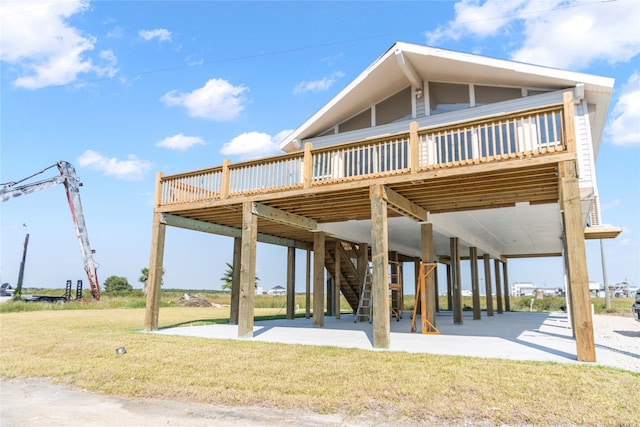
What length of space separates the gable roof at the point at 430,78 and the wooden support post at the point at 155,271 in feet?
19.4

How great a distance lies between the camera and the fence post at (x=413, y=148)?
336 inches

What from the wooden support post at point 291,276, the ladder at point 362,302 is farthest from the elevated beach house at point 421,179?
the wooden support post at point 291,276

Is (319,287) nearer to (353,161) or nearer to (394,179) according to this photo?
(353,161)

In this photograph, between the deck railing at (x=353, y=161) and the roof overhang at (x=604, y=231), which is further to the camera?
the roof overhang at (x=604, y=231)

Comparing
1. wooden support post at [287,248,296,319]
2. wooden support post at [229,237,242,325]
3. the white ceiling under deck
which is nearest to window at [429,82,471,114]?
the white ceiling under deck

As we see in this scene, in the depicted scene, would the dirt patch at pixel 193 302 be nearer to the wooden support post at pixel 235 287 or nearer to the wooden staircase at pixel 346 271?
the wooden staircase at pixel 346 271

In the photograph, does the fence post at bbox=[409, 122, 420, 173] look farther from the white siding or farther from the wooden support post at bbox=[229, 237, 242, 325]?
the wooden support post at bbox=[229, 237, 242, 325]

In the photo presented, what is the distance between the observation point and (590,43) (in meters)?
8.88

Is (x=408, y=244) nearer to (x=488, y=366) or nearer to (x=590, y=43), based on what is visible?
(x=590, y=43)

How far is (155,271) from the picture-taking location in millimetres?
11805

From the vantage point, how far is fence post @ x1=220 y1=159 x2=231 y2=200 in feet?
36.3

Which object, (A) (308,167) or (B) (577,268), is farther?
(A) (308,167)

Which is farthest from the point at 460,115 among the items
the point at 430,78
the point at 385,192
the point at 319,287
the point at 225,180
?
the point at 225,180

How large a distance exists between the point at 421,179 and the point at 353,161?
5.39ft
